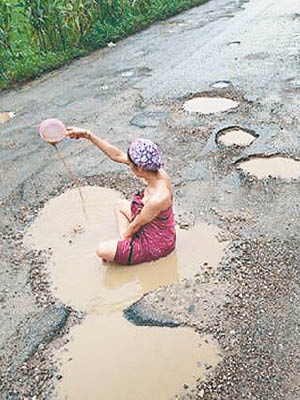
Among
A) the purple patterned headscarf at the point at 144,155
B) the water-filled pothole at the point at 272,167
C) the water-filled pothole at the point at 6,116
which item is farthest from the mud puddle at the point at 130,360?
the water-filled pothole at the point at 6,116

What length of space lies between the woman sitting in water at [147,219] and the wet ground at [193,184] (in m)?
0.35

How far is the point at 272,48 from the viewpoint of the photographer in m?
9.01

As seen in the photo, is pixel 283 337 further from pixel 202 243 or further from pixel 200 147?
pixel 200 147

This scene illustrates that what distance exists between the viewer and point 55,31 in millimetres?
9625

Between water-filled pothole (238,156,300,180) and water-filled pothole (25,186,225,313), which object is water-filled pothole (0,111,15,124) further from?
water-filled pothole (238,156,300,180)

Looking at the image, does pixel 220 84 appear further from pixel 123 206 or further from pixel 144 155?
pixel 144 155

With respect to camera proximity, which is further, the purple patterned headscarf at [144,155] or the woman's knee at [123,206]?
the woman's knee at [123,206]

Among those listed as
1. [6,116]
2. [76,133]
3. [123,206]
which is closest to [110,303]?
[123,206]

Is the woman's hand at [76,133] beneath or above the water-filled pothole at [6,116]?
above

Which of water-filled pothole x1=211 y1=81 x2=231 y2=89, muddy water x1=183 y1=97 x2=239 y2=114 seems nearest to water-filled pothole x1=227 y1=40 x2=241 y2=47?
water-filled pothole x1=211 y1=81 x2=231 y2=89

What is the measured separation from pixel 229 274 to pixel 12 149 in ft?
11.3

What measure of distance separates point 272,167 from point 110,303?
2.35 meters

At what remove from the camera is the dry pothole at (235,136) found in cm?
569

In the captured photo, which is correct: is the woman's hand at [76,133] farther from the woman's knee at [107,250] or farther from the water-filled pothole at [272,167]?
the water-filled pothole at [272,167]
